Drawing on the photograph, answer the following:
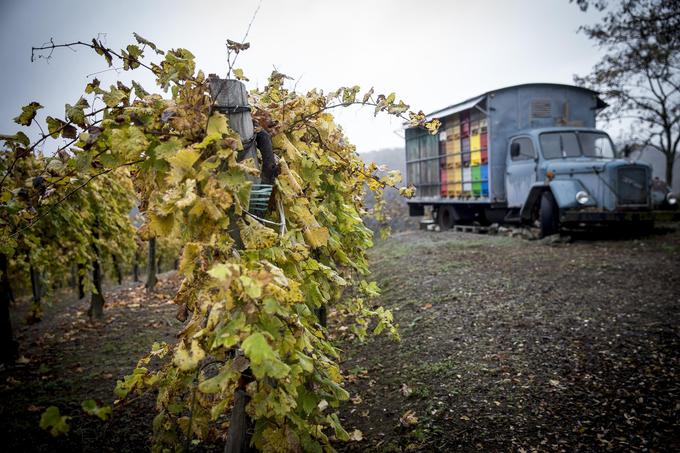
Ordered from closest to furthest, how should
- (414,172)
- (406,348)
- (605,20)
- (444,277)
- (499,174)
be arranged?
(406,348) → (444,277) → (499,174) → (414,172) → (605,20)

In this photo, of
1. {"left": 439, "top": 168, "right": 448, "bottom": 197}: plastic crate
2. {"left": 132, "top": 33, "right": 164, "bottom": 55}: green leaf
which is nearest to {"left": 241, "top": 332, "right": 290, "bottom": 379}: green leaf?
{"left": 132, "top": 33, "right": 164, "bottom": 55}: green leaf

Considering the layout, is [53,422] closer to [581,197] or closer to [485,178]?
[581,197]

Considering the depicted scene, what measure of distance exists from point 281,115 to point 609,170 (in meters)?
9.73

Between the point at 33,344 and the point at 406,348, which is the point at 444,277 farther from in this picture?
the point at 33,344

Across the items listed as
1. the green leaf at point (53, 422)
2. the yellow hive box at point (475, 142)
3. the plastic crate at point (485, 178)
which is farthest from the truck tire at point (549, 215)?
the green leaf at point (53, 422)

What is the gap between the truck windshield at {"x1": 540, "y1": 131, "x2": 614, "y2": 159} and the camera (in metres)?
10.5

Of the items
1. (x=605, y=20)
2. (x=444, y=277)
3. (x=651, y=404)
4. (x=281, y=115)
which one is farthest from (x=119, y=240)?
(x=605, y=20)

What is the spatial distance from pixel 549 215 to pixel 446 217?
5405 millimetres

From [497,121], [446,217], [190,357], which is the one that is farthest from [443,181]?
[190,357]

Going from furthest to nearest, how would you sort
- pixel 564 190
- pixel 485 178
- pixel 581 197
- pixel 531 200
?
pixel 485 178 → pixel 531 200 → pixel 564 190 → pixel 581 197

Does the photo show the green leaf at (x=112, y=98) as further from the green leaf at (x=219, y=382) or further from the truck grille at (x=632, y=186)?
the truck grille at (x=632, y=186)

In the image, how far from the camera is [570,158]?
10398 mm

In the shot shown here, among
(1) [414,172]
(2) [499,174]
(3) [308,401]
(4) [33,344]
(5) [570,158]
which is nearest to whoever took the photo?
(3) [308,401]

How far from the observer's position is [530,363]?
399 centimetres
